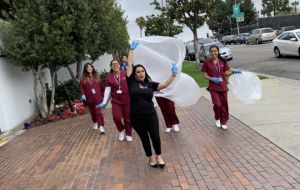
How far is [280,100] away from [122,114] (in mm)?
4501

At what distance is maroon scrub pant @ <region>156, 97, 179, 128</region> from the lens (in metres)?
8.31

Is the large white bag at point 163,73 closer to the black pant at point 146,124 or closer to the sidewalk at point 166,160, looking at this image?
the sidewalk at point 166,160

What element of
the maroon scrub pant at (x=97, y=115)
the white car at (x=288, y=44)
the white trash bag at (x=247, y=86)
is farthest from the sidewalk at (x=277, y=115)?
the white car at (x=288, y=44)

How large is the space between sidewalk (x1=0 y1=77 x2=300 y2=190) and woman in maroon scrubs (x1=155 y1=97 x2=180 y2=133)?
0.74 ft

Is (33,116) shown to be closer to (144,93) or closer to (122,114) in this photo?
(122,114)

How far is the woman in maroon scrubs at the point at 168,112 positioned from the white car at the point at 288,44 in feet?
48.5

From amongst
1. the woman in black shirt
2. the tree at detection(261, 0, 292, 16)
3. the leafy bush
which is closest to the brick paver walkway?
the woman in black shirt

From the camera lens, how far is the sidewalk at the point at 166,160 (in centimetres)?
561

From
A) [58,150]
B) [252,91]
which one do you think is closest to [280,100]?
[252,91]

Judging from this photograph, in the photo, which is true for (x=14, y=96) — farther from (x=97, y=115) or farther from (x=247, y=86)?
(x=247, y=86)

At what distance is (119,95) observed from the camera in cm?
820

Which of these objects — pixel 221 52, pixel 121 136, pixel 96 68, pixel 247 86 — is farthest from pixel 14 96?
pixel 221 52

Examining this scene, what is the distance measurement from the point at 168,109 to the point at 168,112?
0.06 metres

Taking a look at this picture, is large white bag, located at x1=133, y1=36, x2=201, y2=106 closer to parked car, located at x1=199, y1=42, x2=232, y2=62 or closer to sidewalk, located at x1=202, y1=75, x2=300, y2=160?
sidewalk, located at x1=202, y1=75, x2=300, y2=160
